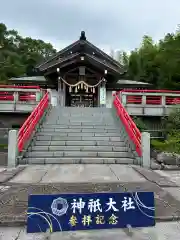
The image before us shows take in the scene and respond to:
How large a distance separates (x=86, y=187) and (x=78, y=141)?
482 cm

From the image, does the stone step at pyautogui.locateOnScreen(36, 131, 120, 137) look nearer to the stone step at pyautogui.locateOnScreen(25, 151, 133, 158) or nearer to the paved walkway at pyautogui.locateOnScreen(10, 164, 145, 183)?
the stone step at pyautogui.locateOnScreen(25, 151, 133, 158)

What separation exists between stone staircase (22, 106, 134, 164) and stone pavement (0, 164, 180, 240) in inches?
26.3

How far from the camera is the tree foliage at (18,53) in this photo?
40469 millimetres

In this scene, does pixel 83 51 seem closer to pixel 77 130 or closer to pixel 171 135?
pixel 77 130

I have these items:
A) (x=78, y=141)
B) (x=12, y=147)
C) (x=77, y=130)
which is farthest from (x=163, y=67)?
(x=12, y=147)

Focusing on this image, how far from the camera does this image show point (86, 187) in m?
5.54

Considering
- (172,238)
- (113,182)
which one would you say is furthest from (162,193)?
(172,238)

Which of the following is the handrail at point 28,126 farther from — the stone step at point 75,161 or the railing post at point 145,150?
the railing post at point 145,150

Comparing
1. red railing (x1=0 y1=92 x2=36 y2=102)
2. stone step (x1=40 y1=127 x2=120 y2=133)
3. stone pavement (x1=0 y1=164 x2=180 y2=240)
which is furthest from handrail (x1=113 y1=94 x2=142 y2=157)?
red railing (x1=0 y1=92 x2=36 y2=102)

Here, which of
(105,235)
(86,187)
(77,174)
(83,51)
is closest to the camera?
(105,235)

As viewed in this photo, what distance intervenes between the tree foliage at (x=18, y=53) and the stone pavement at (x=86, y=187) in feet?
90.6

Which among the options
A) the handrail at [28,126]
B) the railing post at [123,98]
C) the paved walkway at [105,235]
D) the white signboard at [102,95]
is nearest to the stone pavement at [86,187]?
the paved walkway at [105,235]

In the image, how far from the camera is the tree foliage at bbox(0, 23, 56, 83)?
40.5m

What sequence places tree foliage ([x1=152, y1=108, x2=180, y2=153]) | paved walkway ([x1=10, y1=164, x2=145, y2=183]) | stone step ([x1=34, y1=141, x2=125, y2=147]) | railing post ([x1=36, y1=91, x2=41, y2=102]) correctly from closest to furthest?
paved walkway ([x1=10, y1=164, x2=145, y2=183]) → tree foliage ([x1=152, y1=108, x2=180, y2=153]) → stone step ([x1=34, y1=141, x2=125, y2=147]) → railing post ([x1=36, y1=91, x2=41, y2=102])
